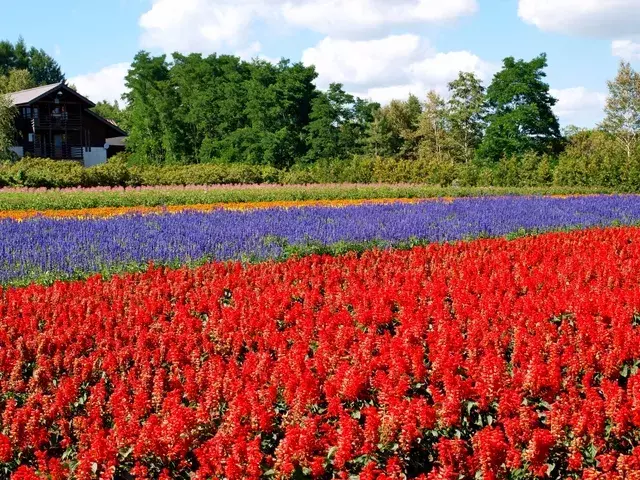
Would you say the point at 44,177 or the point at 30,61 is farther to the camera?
the point at 30,61

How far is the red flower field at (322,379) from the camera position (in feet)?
14.6

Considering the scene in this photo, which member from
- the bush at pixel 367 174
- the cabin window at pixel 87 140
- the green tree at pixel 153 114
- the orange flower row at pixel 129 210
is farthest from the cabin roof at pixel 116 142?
the orange flower row at pixel 129 210

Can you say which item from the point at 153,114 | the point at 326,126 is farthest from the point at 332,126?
the point at 153,114

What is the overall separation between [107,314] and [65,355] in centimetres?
142

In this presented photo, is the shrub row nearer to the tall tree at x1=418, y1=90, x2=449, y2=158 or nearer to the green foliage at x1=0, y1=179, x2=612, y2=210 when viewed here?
the green foliage at x1=0, y1=179, x2=612, y2=210

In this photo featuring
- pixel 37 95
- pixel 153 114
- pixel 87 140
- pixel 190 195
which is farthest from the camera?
pixel 153 114

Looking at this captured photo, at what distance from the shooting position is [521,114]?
52719 mm

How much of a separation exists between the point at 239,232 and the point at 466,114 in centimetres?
5020

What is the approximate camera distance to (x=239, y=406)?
15.9 feet

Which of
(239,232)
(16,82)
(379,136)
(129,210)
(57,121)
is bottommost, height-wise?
(239,232)

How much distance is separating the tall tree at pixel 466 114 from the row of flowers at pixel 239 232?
4115cm

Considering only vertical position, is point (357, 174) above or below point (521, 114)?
below

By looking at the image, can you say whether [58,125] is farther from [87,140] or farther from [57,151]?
[87,140]

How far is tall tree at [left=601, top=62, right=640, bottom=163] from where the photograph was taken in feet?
182
